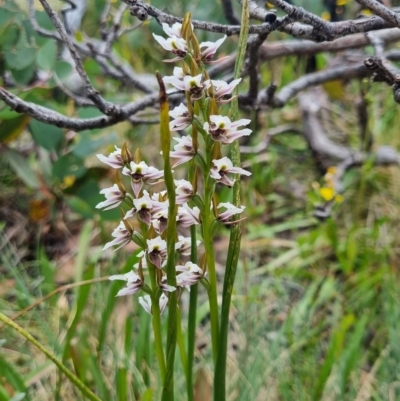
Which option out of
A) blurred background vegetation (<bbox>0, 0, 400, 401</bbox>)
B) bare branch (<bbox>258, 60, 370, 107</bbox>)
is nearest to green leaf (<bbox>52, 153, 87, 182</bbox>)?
blurred background vegetation (<bbox>0, 0, 400, 401</bbox>)

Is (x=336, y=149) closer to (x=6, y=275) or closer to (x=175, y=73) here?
(x=6, y=275)

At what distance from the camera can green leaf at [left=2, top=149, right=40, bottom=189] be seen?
1.32 meters

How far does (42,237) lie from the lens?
4.91ft

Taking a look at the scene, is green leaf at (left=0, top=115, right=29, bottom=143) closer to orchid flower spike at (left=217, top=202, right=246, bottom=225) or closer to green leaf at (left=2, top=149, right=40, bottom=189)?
green leaf at (left=2, top=149, right=40, bottom=189)

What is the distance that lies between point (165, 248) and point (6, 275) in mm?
1013

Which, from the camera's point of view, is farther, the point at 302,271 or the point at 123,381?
the point at 302,271

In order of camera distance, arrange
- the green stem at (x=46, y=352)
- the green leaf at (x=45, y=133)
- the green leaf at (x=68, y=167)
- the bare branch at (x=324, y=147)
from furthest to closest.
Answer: the bare branch at (x=324, y=147) → the green leaf at (x=68, y=167) → the green leaf at (x=45, y=133) → the green stem at (x=46, y=352)

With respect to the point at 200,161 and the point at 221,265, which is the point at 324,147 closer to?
the point at 221,265

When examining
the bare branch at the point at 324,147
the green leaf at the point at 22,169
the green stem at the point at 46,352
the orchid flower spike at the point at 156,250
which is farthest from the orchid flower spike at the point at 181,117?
the bare branch at the point at 324,147

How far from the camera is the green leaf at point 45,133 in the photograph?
1.15 m

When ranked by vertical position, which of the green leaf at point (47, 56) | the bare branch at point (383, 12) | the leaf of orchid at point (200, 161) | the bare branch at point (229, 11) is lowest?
the leaf of orchid at point (200, 161)

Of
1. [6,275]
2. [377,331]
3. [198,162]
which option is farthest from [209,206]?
[6,275]

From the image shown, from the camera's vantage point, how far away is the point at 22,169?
1.33 m

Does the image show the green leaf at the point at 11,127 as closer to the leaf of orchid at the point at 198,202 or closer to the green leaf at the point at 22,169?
the green leaf at the point at 22,169
